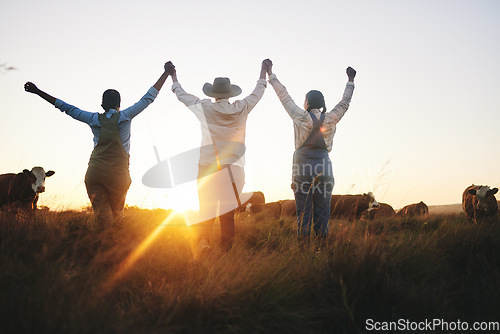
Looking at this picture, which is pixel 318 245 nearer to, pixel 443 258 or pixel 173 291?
pixel 443 258

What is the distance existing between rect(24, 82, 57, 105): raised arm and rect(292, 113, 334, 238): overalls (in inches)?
148

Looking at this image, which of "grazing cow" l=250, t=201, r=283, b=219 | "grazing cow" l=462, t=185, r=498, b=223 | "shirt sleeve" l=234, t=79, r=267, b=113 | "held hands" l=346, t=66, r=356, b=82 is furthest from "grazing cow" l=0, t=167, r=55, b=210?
"grazing cow" l=462, t=185, r=498, b=223

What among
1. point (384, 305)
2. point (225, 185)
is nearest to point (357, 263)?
point (384, 305)

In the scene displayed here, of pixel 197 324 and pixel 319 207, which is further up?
pixel 319 207

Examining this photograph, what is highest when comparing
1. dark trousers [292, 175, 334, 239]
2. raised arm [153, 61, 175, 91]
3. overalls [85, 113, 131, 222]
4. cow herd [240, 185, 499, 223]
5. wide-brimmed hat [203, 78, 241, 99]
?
raised arm [153, 61, 175, 91]

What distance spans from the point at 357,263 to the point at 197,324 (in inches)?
61.7

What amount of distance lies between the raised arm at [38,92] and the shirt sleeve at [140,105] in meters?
1.01

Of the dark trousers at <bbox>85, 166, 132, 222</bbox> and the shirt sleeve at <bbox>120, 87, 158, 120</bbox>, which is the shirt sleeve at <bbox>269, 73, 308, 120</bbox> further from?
the dark trousers at <bbox>85, 166, 132, 222</bbox>

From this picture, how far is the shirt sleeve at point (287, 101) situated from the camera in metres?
4.97

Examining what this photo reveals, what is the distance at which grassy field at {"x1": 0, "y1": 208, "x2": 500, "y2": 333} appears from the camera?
2.30m

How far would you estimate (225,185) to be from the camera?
472 cm

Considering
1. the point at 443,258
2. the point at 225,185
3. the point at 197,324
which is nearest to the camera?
the point at 197,324

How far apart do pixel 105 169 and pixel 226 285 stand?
304cm

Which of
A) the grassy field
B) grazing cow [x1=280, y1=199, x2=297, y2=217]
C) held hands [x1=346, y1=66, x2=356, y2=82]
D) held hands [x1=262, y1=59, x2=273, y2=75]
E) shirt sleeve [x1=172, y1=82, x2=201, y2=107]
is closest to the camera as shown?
the grassy field
